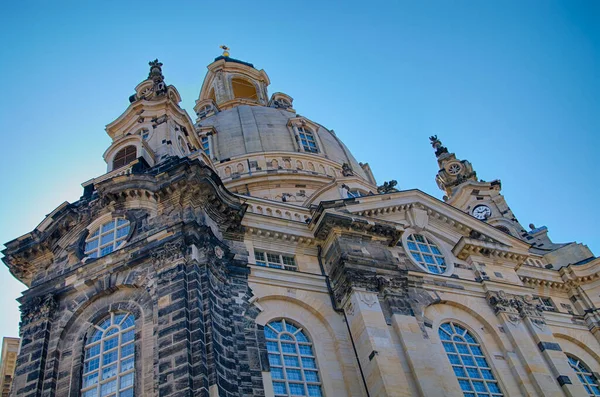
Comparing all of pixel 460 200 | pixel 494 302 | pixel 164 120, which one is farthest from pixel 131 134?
pixel 460 200

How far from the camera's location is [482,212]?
43406 mm

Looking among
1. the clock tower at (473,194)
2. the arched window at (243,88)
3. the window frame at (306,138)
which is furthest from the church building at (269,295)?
→ the arched window at (243,88)

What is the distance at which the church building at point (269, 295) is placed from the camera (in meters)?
22.4

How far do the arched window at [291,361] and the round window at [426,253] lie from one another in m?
7.82

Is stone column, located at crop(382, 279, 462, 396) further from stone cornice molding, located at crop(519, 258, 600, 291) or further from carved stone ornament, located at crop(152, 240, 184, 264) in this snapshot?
stone cornice molding, located at crop(519, 258, 600, 291)

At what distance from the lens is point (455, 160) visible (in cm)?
4738

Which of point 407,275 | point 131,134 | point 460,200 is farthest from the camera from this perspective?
point 460,200

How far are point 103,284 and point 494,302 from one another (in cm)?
1732

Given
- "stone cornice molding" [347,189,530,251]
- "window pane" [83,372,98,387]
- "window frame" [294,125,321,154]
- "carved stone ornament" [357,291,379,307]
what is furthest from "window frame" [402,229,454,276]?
"window frame" [294,125,321,154]

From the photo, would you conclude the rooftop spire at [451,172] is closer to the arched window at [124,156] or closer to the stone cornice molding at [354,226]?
the stone cornice molding at [354,226]

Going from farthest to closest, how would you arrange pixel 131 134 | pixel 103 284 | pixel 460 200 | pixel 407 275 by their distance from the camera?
pixel 460 200 → pixel 131 134 → pixel 407 275 → pixel 103 284

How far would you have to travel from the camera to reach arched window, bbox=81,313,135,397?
21.5 m

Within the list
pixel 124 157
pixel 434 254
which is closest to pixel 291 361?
pixel 434 254

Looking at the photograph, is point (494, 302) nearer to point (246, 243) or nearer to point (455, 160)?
point (246, 243)
